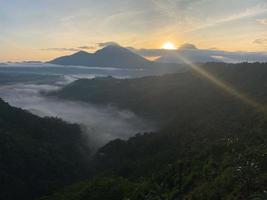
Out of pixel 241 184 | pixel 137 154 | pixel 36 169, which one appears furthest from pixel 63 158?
pixel 241 184

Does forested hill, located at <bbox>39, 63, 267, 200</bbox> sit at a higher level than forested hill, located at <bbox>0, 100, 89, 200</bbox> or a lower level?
higher

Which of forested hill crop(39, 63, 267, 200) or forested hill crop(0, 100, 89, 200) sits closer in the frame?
forested hill crop(39, 63, 267, 200)

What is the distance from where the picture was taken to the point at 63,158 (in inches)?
7854

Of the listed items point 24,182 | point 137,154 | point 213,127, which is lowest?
point 24,182

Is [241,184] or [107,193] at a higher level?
[241,184]

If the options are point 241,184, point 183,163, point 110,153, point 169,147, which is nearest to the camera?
point 241,184

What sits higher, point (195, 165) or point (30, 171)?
point (195, 165)

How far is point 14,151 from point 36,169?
1389 cm

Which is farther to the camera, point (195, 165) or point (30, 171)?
point (30, 171)

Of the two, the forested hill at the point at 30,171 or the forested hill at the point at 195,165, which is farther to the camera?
the forested hill at the point at 30,171

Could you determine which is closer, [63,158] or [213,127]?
[213,127]

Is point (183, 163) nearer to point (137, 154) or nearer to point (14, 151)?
point (137, 154)

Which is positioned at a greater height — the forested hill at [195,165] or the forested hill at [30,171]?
the forested hill at [195,165]

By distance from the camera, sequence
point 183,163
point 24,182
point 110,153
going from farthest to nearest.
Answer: point 110,153 → point 24,182 → point 183,163
